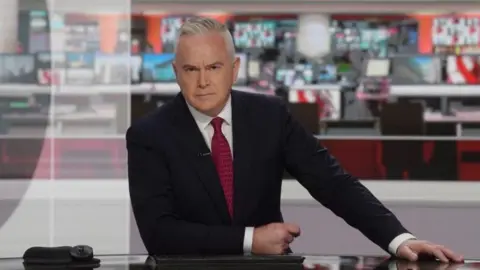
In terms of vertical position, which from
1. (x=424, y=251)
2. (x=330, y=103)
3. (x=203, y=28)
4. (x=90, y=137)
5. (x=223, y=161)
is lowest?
(x=330, y=103)

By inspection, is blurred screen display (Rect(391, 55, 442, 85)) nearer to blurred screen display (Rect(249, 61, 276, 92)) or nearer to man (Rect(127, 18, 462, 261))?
blurred screen display (Rect(249, 61, 276, 92))

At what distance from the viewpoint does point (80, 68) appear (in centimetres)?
360

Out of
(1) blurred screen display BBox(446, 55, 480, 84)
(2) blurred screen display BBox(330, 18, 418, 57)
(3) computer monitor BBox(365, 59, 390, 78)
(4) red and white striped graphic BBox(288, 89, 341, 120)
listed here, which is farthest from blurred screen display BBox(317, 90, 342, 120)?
(1) blurred screen display BBox(446, 55, 480, 84)

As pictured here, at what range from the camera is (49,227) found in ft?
11.7

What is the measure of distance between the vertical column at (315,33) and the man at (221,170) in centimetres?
600

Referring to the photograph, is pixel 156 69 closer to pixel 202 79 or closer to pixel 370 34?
pixel 370 34

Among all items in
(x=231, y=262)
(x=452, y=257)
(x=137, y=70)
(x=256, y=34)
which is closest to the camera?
(x=231, y=262)

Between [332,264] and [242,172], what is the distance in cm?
40

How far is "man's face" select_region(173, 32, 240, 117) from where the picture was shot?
1908 millimetres

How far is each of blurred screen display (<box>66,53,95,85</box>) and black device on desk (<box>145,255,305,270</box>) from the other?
6.50 ft

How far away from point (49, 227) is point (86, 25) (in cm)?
76

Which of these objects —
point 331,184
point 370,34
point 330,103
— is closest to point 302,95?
point 330,103

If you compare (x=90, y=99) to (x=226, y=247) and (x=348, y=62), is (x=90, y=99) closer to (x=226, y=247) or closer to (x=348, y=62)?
(x=226, y=247)

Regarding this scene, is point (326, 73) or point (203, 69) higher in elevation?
point (203, 69)
